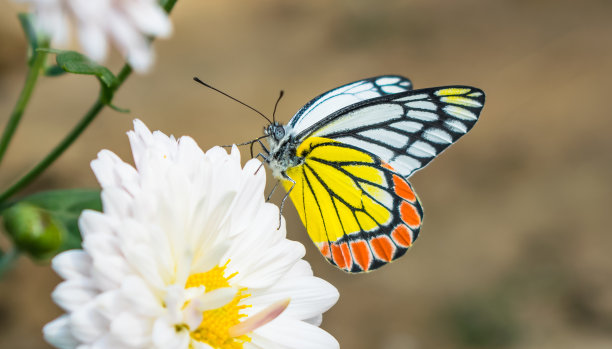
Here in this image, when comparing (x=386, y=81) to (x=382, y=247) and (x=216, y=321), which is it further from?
(x=216, y=321)

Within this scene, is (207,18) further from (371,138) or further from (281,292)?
(281,292)

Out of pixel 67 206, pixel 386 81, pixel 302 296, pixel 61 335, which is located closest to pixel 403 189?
pixel 386 81

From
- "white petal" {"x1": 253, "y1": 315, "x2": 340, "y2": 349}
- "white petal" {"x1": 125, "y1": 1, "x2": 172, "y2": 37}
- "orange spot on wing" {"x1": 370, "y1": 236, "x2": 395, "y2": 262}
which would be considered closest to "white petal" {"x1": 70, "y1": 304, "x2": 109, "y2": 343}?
"white petal" {"x1": 253, "y1": 315, "x2": 340, "y2": 349}

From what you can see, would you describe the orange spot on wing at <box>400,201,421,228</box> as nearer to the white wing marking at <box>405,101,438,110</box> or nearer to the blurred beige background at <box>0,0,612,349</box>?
the white wing marking at <box>405,101,438,110</box>

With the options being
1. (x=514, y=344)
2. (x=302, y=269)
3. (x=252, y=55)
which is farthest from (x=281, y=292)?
(x=252, y=55)

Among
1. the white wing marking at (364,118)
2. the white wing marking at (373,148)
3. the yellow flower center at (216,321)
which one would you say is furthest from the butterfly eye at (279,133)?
the yellow flower center at (216,321)

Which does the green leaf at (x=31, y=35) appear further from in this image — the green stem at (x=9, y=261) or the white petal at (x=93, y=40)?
the white petal at (x=93, y=40)
